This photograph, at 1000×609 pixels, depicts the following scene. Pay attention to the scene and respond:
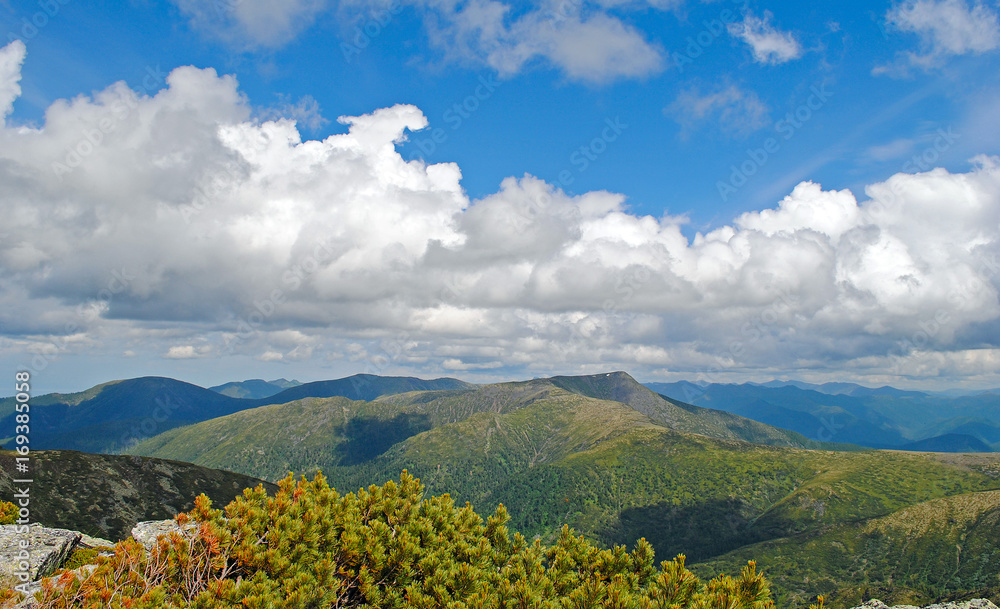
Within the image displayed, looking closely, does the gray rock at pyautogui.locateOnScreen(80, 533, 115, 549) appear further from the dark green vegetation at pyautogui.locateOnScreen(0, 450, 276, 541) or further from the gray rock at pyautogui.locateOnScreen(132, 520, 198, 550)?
the dark green vegetation at pyautogui.locateOnScreen(0, 450, 276, 541)

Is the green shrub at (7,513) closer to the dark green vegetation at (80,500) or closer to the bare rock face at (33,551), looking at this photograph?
the bare rock face at (33,551)

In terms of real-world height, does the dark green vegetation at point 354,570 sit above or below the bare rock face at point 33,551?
above

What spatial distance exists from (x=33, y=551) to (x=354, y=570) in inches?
781

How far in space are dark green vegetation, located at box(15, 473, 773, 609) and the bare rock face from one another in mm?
12059

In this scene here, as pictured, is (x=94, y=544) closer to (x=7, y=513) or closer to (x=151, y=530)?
(x=7, y=513)

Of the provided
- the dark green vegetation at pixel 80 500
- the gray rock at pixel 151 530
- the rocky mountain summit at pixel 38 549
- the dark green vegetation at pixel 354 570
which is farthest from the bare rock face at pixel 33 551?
the dark green vegetation at pixel 80 500

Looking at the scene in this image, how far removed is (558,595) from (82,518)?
750ft

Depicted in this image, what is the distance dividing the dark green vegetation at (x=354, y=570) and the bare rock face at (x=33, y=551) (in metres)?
12.1

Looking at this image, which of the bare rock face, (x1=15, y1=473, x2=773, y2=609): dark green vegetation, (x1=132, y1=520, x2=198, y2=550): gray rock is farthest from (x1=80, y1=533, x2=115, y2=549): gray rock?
(x1=15, y1=473, x2=773, y2=609): dark green vegetation

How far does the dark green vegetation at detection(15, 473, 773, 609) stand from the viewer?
16.1 m

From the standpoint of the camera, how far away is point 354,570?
2002 cm

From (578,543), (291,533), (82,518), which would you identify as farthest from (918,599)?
(82,518)

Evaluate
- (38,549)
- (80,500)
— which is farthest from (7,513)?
(80,500)

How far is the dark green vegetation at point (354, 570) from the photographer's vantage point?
52.9ft
